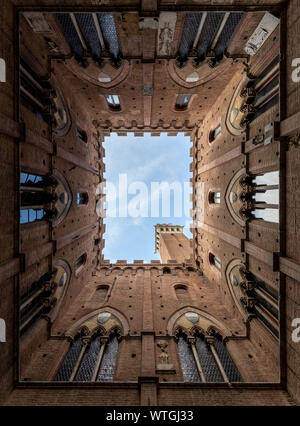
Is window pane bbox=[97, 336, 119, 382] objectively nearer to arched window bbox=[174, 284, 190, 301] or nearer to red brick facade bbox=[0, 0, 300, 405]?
red brick facade bbox=[0, 0, 300, 405]

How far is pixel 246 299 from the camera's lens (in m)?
11.3

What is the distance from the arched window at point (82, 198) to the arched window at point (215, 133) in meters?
11.9

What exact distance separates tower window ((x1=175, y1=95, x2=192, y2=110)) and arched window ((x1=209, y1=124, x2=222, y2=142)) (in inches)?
131

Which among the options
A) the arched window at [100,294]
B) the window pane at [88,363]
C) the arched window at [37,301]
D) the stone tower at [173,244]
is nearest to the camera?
the arched window at [37,301]

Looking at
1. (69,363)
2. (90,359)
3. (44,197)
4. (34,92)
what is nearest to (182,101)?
(34,92)

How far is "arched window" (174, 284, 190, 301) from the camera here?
49.8 ft

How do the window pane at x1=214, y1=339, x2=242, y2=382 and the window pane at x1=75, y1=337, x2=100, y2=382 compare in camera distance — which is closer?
the window pane at x1=214, y1=339, x2=242, y2=382

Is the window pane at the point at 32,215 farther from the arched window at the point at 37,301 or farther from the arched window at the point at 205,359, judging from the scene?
the arched window at the point at 205,359

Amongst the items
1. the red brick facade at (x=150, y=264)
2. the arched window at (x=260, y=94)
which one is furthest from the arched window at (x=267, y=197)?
the arched window at (x=260, y=94)

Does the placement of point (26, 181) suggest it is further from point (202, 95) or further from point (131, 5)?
point (202, 95)

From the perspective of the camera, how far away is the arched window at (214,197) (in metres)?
15.9

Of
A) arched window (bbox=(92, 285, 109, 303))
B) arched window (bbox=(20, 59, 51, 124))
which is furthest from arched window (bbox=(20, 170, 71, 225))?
arched window (bbox=(92, 285, 109, 303))

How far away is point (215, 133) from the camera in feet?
54.7

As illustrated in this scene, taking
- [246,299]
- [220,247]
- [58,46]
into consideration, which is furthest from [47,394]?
[58,46]
